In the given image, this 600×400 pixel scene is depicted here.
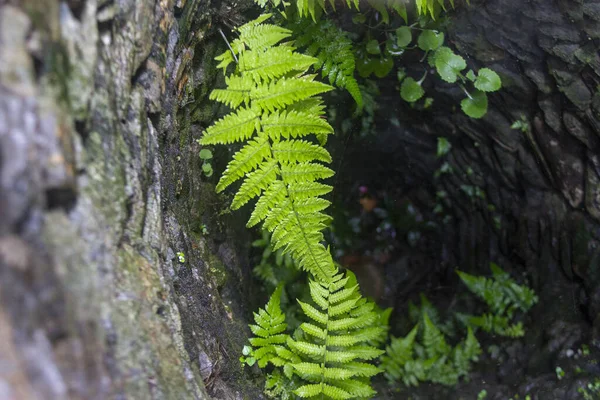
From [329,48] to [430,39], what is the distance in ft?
2.46

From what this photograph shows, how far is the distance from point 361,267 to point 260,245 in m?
1.52

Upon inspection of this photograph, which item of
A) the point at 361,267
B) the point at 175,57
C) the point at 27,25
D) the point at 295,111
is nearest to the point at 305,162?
the point at 295,111

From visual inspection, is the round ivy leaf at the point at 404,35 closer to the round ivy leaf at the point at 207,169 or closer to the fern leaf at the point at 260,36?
the fern leaf at the point at 260,36

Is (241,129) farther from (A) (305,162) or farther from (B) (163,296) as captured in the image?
(B) (163,296)

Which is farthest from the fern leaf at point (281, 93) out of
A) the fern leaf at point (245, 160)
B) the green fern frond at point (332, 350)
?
the green fern frond at point (332, 350)

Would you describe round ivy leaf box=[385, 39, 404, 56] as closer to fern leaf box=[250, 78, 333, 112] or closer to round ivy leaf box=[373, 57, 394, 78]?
round ivy leaf box=[373, 57, 394, 78]

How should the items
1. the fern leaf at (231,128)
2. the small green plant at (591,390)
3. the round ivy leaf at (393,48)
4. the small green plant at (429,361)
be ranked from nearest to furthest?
1. the fern leaf at (231,128)
2. the small green plant at (591,390)
3. the round ivy leaf at (393,48)
4. the small green plant at (429,361)

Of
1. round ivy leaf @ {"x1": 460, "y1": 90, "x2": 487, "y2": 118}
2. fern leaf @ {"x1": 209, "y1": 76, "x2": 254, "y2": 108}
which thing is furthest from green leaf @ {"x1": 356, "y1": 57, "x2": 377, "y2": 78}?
fern leaf @ {"x1": 209, "y1": 76, "x2": 254, "y2": 108}

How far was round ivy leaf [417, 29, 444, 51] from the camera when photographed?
9.37 ft

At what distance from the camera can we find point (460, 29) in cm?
294

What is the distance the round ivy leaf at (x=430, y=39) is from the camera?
2857 mm

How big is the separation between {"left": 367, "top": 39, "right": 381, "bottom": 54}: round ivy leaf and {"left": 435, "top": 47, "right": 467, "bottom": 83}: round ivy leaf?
0.37 meters

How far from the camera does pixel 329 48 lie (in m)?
2.49

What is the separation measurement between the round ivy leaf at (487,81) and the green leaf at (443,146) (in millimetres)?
909
